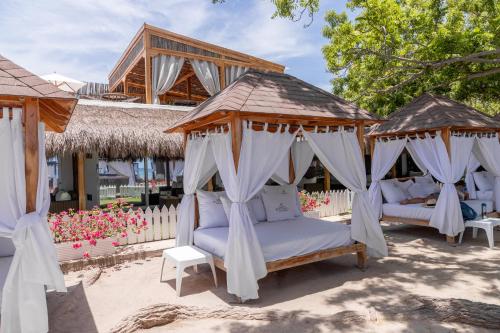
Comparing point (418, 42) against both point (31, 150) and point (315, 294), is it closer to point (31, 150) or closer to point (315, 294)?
point (315, 294)

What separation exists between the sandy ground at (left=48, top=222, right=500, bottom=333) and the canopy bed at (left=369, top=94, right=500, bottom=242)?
42.3 inches

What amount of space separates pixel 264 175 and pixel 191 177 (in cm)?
175

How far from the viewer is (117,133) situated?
9.12 metres

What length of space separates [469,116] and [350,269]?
17.1 feet

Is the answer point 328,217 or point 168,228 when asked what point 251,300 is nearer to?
point 168,228

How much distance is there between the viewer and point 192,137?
648 cm

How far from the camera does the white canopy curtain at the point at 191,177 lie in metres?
6.07

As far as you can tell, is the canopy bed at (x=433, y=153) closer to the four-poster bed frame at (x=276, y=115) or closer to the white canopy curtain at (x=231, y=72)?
the four-poster bed frame at (x=276, y=115)

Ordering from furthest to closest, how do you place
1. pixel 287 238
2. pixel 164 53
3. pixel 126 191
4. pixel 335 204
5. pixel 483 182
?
pixel 126 191 < pixel 164 53 < pixel 335 204 < pixel 483 182 < pixel 287 238

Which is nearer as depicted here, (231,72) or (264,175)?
(264,175)

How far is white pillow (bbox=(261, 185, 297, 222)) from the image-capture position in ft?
21.6

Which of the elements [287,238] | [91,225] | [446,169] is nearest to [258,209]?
[287,238]

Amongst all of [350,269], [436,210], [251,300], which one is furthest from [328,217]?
[251,300]

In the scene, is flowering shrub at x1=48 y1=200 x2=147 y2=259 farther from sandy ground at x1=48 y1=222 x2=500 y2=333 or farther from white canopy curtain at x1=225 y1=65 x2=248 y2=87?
white canopy curtain at x1=225 y1=65 x2=248 y2=87
